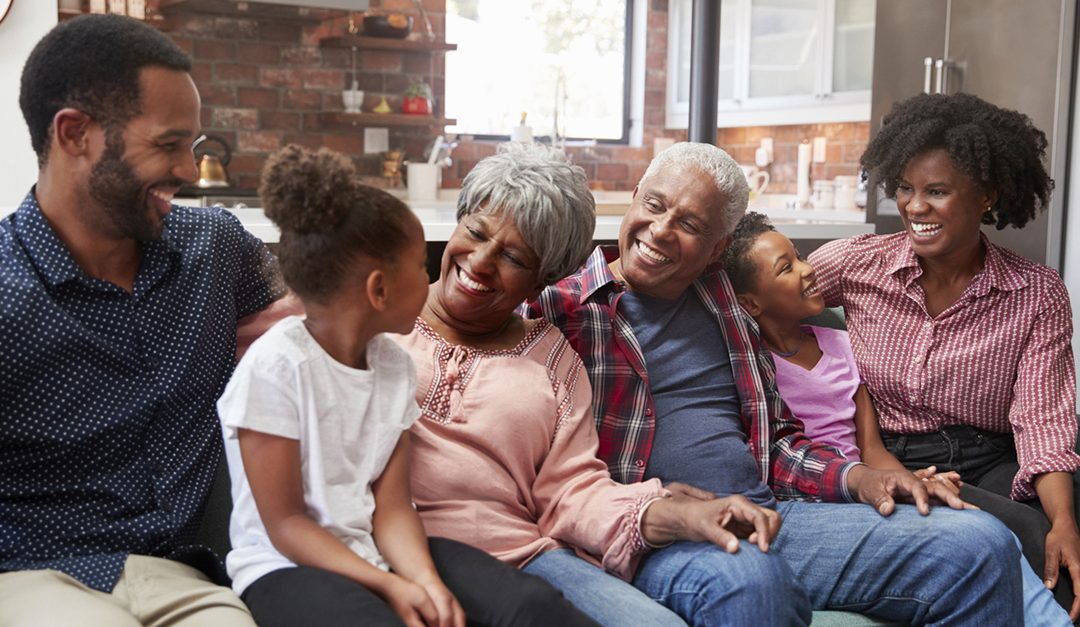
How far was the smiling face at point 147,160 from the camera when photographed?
59.3 inches

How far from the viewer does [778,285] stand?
7.30ft

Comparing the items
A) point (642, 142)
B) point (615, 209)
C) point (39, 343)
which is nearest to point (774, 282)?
point (39, 343)

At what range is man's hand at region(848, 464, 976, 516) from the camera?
1.89 meters

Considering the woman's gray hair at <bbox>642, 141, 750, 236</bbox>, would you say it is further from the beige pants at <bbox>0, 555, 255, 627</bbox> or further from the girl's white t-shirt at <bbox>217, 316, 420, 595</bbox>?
the beige pants at <bbox>0, 555, 255, 627</bbox>

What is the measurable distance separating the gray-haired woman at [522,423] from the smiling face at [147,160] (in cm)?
44

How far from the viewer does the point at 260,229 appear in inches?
91.2

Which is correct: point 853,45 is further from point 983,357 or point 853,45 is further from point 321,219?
point 321,219

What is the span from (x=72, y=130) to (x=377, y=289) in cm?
47

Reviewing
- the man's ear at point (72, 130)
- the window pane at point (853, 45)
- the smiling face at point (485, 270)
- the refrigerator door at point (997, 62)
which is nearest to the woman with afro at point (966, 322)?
the smiling face at point (485, 270)

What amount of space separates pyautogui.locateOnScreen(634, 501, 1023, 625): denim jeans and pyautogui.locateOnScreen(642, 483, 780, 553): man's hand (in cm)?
2

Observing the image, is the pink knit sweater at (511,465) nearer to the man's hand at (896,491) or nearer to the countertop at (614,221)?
the countertop at (614,221)

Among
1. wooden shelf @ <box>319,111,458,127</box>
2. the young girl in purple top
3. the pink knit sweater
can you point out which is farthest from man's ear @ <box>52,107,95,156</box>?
wooden shelf @ <box>319,111,458,127</box>

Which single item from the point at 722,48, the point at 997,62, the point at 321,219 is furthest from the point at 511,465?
the point at 722,48

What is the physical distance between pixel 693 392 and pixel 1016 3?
9.36 feet
